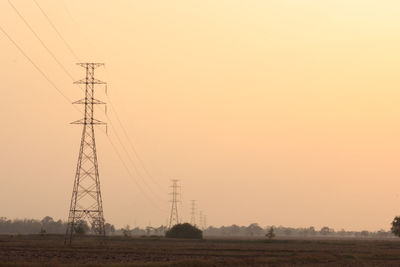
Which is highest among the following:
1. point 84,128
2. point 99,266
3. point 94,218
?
point 84,128

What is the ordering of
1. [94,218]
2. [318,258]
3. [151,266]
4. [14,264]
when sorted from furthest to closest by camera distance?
[94,218], [318,258], [151,266], [14,264]

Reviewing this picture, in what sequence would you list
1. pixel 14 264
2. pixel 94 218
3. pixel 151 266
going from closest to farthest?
pixel 14 264, pixel 151 266, pixel 94 218

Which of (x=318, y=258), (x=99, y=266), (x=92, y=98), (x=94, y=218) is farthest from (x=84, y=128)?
(x=99, y=266)

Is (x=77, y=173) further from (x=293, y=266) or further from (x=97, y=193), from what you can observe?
(x=293, y=266)

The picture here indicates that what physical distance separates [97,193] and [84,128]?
356 inches

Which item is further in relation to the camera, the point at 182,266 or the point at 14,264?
the point at 182,266

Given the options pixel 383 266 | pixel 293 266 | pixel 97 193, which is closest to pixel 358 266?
pixel 383 266

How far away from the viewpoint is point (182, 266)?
62.5m

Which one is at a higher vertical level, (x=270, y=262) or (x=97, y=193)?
(x=97, y=193)

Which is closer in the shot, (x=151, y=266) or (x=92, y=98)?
(x=151, y=266)

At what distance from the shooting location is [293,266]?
2591 inches

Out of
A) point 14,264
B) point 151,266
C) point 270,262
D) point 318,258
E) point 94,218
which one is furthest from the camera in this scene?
point 94,218

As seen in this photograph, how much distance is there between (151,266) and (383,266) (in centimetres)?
2344

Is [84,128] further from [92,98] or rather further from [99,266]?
[99,266]
